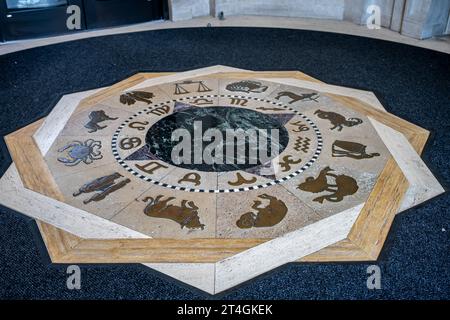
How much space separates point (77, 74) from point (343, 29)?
4007 mm

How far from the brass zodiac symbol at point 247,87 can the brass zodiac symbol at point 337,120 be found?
2.69 ft

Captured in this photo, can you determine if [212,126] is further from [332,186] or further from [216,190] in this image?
[332,186]

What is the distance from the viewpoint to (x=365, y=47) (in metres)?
6.57

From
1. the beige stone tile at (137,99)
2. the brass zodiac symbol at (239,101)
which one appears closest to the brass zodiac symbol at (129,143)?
the beige stone tile at (137,99)

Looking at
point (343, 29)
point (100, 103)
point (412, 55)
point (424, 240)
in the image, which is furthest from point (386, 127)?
point (343, 29)

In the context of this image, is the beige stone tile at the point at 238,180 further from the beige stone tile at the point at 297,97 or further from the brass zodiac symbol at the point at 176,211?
the beige stone tile at the point at 297,97

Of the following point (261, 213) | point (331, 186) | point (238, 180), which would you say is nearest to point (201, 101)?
point (238, 180)

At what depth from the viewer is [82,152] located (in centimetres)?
401

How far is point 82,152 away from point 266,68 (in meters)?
2.71

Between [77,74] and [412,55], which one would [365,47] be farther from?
[77,74]

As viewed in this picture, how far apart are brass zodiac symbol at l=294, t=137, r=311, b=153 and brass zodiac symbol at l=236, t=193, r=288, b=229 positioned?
30.7 inches

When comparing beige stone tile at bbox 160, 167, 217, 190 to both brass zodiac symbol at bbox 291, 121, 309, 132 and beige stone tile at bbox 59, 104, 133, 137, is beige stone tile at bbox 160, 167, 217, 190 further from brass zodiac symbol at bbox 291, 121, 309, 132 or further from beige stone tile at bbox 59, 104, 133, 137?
brass zodiac symbol at bbox 291, 121, 309, 132

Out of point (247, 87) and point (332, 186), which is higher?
point (247, 87)

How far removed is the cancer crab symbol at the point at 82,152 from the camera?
3.88m
